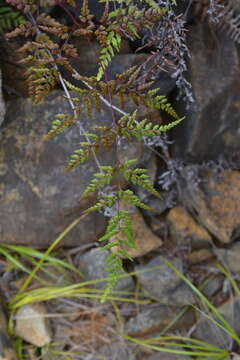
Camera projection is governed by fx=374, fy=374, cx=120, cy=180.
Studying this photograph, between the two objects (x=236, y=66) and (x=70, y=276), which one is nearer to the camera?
(x=236, y=66)

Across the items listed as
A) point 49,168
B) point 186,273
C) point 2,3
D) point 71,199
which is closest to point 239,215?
point 186,273

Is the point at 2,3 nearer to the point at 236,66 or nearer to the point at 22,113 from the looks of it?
the point at 22,113

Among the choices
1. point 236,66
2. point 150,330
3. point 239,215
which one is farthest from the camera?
point 150,330

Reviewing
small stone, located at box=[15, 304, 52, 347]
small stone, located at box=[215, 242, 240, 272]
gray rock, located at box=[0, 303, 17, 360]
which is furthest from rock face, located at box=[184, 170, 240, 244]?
gray rock, located at box=[0, 303, 17, 360]

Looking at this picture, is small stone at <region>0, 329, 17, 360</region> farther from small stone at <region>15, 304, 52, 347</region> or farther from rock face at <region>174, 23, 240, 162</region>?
rock face at <region>174, 23, 240, 162</region>

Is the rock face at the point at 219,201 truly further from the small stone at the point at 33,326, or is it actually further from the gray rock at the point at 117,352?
the small stone at the point at 33,326

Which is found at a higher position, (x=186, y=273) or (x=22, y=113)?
(x=22, y=113)

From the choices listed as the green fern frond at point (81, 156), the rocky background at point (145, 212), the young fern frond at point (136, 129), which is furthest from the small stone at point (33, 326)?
the young fern frond at point (136, 129)

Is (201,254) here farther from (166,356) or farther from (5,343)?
(5,343)

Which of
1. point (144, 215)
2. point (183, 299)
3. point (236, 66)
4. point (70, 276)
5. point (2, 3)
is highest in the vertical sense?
point (236, 66)
